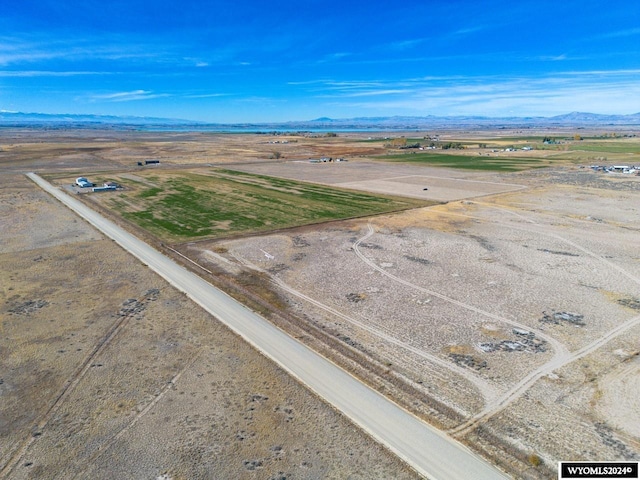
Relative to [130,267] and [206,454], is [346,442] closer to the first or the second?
[206,454]

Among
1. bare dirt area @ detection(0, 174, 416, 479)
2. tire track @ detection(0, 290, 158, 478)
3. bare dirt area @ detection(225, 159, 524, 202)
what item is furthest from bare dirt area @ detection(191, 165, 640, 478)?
bare dirt area @ detection(225, 159, 524, 202)

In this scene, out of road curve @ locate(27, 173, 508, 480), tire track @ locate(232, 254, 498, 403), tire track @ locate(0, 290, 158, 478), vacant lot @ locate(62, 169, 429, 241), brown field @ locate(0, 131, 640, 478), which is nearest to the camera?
road curve @ locate(27, 173, 508, 480)

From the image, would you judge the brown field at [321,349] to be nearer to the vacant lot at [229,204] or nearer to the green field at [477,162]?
the vacant lot at [229,204]

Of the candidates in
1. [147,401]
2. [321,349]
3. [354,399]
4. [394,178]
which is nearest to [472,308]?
[321,349]

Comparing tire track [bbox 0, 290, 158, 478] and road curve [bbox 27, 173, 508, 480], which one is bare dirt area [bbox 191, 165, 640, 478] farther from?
tire track [bbox 0, 290, 158, 478]

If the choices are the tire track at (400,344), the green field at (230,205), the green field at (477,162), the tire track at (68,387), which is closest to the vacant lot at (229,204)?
the green field at (230,205)

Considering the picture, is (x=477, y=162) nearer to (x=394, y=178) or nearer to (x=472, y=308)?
(x=394, y=178)
